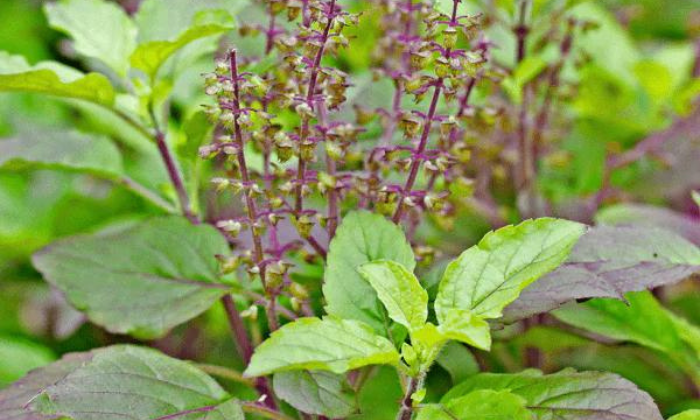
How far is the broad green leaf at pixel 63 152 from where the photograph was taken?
1068 mm

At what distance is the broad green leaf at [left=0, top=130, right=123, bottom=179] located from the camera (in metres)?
1.07

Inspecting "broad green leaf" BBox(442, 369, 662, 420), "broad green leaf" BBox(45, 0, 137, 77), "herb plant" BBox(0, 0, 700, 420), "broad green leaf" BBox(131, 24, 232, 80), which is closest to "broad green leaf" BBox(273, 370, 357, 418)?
"herb plant" BBox(0, 0, 700, 420)

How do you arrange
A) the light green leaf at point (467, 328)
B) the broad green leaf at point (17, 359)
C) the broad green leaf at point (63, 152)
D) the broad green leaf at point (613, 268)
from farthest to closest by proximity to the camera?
the broad green leaf at point (17, 359) < the broad green leaf at point (63, 152) < the broad green leaf at point (613, 268) < the light green leaf at point (467, 328)

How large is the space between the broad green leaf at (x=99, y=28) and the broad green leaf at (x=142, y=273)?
254mm

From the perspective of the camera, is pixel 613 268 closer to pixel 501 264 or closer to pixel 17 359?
pixel 501 264

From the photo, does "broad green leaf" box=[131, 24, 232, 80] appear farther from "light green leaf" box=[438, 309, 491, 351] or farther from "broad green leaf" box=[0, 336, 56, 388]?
"broad green leaf" box=[0, 336, 56, 388]

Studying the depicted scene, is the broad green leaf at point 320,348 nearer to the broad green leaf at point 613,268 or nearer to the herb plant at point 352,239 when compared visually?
the herb plant at point 352,239

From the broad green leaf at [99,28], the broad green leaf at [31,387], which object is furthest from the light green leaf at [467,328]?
the broad green leaf at [99,28]

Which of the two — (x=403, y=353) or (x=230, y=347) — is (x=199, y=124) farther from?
(x=230, y=347)

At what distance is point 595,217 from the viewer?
1237 mm

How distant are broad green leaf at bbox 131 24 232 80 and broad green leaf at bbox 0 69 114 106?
0.19 ft

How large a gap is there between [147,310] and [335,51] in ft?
1.27

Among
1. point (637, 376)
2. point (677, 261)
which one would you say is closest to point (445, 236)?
point (637, 376)

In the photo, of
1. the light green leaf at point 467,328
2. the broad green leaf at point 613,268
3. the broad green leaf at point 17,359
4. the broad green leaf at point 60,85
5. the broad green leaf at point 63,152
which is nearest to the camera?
the light green leaf at point 467,328
